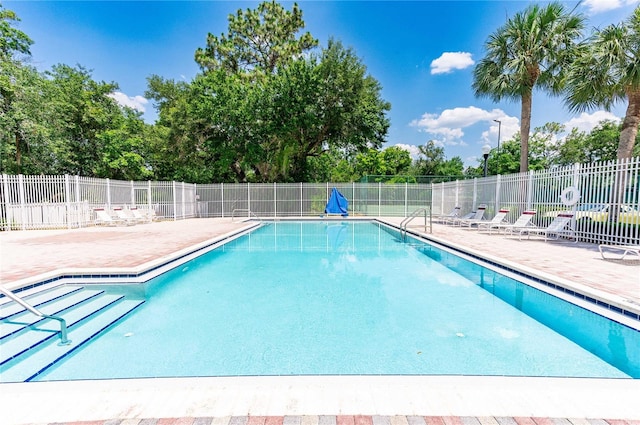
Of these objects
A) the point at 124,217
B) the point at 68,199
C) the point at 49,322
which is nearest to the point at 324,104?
the point at 124,217

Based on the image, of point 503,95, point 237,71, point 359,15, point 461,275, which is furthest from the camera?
point 237,71

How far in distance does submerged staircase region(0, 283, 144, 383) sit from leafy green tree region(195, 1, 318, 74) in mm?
19668

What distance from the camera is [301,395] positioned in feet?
6.66

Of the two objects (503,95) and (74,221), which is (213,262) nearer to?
(74,221)

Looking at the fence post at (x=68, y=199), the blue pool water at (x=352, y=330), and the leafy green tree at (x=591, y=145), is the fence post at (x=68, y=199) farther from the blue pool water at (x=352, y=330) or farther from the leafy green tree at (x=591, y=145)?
the leafy green tree at (x=591, y=145)

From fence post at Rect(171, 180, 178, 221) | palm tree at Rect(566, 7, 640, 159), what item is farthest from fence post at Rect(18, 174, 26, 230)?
palm tree at Rect(566, 7, 640, 159)

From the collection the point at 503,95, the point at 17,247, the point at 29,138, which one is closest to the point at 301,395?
the point at 17,247

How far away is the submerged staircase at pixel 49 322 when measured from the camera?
9.55 feet

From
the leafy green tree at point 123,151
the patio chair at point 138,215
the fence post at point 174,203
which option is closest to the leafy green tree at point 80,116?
the leafy green tree at point 123,151

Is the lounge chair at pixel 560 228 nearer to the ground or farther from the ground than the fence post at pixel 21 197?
nearer to the ground

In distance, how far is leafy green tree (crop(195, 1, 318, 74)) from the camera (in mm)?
21219

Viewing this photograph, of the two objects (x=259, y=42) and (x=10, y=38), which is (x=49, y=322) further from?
(x=10, y=38)

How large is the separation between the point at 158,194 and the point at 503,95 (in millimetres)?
17075

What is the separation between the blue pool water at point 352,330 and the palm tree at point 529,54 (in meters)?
8.94
